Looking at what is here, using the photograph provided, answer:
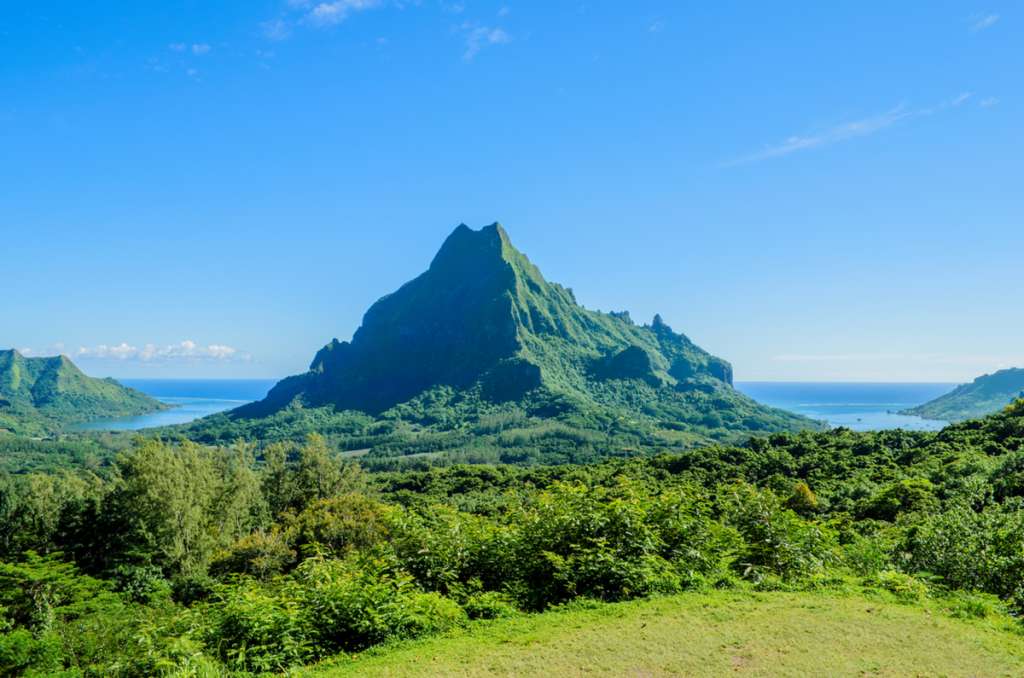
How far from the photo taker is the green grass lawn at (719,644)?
8555mm

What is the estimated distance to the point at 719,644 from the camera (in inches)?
367

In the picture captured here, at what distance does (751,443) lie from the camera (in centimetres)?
5728

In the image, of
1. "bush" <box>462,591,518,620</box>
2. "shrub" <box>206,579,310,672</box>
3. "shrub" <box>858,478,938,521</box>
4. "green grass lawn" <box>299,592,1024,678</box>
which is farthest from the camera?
"shrub" <box>858,478,938,521</box>

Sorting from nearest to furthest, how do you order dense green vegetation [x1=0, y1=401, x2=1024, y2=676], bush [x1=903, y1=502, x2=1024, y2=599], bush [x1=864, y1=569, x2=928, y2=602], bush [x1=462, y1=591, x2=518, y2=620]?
dense green vegetation [x1=0, y1=401, x2=1024, y2=676]
bush [x1=462, y1=591, x2=518, y2=620]
bush [x1=864, y1=569, x2=928, y2=602]
bush [x1=903, y1=502, x2=1024, y2=599]

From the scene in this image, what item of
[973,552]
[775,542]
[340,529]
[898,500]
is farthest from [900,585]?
[340,529]

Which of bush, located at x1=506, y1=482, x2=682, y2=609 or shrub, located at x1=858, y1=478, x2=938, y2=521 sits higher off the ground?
bush, located at x1=506, y1=482, x2=682, y2=609

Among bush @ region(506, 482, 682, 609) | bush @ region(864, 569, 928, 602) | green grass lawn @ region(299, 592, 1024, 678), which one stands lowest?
bush @ region(864, 569, 928, 602)

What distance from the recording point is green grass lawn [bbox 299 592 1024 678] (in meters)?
8.55

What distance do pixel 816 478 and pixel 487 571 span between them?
38393 millimetres

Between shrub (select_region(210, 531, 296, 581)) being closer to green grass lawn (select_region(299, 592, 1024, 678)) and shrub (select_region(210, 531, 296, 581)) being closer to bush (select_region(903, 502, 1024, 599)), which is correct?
green grass lawn (select_region(299, 592, 1024, 678))

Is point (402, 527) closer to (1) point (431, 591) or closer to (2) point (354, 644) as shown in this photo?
(1) point (431, 591)

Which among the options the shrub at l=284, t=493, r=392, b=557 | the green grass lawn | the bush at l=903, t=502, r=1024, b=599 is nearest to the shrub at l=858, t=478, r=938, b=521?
the bush at l=903, t=502, r=1024, b=599

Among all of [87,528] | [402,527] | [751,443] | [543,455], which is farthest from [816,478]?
[543,455]

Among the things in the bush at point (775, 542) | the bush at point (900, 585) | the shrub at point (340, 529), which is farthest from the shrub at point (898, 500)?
the shrub at point (340, 529)
